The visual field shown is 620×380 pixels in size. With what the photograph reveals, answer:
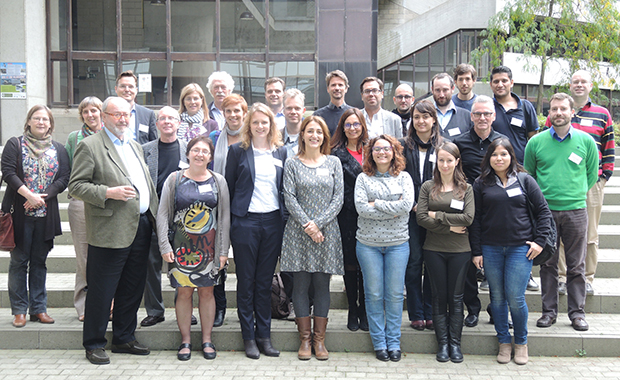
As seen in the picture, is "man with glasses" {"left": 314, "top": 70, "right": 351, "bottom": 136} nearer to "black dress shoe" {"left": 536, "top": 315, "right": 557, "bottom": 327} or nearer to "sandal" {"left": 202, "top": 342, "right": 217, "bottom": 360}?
"sandal" {"left": 202, "top": 342, "right": 217, "bottom": 360}

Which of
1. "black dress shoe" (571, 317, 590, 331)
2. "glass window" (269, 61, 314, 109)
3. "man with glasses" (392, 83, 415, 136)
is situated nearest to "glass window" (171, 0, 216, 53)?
"glass window" (269, 61, 314, 109)

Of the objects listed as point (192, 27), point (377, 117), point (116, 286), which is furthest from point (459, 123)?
point (192, 27)

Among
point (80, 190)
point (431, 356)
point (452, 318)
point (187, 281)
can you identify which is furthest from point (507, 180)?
point (80, 190)

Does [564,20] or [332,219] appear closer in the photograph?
[332,219]

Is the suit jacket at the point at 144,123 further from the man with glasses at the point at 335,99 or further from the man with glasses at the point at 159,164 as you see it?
the man with glasses at the point at 335,99

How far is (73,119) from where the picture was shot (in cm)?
1194

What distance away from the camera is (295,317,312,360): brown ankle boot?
4.38 m

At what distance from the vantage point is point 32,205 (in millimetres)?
4629

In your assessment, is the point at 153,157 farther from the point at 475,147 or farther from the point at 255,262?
the point at 475,147

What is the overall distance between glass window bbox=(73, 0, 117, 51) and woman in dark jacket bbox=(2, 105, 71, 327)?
27.9 ft

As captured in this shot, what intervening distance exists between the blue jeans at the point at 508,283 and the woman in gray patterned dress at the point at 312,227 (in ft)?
4.07

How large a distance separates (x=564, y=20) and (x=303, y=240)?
1042 centimetres

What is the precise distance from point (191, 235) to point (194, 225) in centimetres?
8

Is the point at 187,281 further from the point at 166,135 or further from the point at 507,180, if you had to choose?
the point at 507,180
